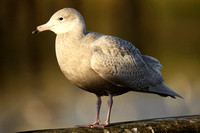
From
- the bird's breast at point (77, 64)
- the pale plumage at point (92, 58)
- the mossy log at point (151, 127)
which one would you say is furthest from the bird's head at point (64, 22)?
the mossy log at point (151, 127)

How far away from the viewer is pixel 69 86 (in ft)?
58.6

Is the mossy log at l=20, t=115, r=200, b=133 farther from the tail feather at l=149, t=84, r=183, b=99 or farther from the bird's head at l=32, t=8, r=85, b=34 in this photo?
the bird's head at l=32, t=8, r=85, b=34

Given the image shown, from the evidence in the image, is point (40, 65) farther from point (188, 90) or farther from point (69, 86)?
point (188, 90)

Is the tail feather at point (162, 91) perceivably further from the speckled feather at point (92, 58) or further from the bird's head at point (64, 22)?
the bird's head at point (64, 22)

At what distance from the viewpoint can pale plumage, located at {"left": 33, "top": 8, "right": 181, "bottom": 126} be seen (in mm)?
5844

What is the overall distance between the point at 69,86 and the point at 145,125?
1227 cm

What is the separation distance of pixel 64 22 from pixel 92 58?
28.5 inches

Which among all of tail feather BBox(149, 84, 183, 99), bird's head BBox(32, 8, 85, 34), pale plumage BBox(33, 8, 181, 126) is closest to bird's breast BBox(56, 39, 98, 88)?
pale plumage BBox(33, 8, 181, 126)

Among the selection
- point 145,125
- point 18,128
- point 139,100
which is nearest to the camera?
point 145,125

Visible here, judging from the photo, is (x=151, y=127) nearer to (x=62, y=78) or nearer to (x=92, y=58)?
(x=92, y=58)

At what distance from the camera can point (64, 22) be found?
19.9ft

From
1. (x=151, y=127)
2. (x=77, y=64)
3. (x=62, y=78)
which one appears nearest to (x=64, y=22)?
(x=77, y=64)

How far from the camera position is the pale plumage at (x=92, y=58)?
19.2ft

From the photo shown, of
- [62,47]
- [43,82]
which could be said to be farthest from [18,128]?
[62,47]
